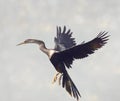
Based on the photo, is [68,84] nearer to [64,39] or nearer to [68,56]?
[68,56]

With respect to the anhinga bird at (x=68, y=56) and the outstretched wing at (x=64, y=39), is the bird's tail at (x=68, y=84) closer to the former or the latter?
the anhinga bird at (x=68, y=56)

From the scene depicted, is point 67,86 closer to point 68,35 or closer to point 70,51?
point 70,51

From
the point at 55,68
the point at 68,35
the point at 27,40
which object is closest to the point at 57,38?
the point at 68,35

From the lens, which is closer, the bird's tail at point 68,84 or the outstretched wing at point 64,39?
the bird's tail at point 68,84

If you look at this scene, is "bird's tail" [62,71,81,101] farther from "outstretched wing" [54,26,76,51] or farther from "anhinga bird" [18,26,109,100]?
"outstretched wing" [54,26,76,51]

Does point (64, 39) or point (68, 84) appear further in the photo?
point (64, 39)

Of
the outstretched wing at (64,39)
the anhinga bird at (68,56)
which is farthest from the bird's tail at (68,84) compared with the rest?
the outstretched wing at (64,39)

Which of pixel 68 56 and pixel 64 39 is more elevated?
pixel 64 39

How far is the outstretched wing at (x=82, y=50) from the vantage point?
2469 cm

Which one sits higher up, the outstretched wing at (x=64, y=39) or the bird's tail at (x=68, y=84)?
the outstretched wing at (x=64, y=39)

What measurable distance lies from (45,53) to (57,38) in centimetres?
445

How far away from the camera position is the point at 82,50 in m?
25.7

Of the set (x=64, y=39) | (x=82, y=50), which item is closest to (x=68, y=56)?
(x=82, y=50)

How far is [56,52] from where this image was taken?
1030 inches
